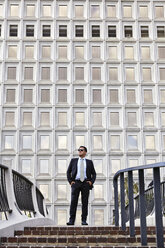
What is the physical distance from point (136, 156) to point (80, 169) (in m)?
13.6

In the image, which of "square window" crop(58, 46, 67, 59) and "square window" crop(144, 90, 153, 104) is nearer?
"square window" crop(144, 90, 153, 104)

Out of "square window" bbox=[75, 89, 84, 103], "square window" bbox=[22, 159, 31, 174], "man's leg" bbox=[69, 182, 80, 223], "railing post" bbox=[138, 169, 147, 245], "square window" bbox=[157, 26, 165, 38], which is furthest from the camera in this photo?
"square window" bbox=[157, 26, 165, 38]

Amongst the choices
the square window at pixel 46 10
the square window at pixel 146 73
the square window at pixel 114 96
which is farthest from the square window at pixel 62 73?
the square window at pixel 146 73

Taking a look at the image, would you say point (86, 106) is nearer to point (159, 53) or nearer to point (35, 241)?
point (159, 53)

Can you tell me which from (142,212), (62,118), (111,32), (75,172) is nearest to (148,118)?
(62,118)

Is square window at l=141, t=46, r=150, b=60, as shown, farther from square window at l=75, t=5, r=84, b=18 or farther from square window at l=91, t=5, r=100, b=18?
square window at l=75, t=5, r=84, b=18

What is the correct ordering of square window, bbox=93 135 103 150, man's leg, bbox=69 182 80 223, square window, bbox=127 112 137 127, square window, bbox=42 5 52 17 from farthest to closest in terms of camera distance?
1. square window, bbox=42 5 52 17
2. square window, bbox=127 112 137 127
3. square window, bbox=93 135 103 150
4. man's leg, bbox=69 182 80 223

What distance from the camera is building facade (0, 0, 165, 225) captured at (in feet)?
68.8

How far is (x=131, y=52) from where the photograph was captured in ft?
75.7

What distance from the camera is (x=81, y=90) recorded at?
72.6 ft

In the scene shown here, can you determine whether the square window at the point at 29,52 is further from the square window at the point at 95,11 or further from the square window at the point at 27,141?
the square window at the point at 27,141

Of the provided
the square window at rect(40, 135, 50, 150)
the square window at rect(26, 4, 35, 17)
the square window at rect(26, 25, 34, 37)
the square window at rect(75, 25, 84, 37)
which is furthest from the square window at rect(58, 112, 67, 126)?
the square window at rect(26, 4, 35, 17)

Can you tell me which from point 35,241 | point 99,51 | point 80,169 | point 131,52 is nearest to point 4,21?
point 99,51

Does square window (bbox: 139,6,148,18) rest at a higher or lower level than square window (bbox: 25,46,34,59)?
higher
